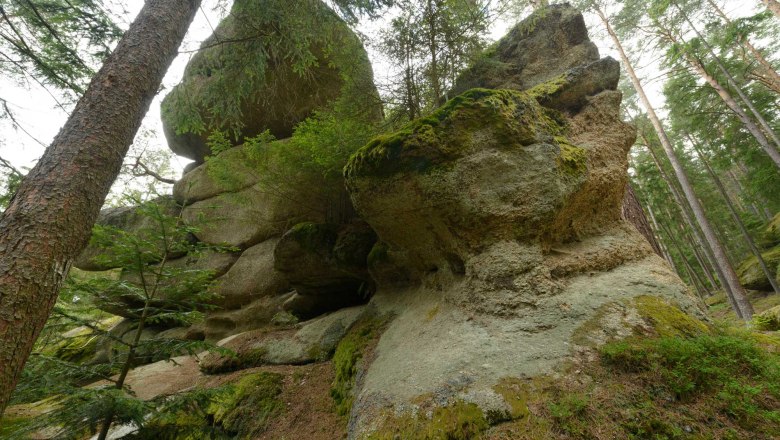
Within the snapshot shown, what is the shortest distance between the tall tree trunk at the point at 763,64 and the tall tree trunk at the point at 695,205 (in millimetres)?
3161

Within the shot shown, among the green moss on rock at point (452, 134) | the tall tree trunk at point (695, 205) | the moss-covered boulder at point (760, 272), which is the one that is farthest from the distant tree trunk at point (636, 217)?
the moss-covered boulder at point (760, 272)

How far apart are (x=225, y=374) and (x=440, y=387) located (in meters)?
4.99

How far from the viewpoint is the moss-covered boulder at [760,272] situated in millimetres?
15812

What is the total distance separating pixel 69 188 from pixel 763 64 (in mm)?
20360

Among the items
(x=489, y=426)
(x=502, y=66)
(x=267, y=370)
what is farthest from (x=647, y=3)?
(x=267, y=370)

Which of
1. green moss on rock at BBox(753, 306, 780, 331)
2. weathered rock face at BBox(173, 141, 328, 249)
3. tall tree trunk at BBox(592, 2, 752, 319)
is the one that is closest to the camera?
weathered rock face at BBox(173, 141, 328, 249)

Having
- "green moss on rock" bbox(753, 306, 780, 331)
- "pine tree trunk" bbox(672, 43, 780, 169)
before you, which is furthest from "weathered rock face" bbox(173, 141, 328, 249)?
"pine tree trunk" bbox(672, 43, 780, 169)

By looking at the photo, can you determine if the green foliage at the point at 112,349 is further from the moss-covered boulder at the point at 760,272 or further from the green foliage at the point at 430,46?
the moss-covered boulder at the point at 760,272

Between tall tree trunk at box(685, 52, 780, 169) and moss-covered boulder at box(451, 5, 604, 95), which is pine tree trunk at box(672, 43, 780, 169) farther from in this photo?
moss-covered boulder at box(451, 5, 604, 95)

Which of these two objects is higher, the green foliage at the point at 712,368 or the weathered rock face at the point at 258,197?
the weathered rock face at the point at 258,197

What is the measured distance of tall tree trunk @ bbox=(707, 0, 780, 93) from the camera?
455 inches

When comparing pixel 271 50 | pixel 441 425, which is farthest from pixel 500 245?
pixel 271 50

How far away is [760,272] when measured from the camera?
16.3m

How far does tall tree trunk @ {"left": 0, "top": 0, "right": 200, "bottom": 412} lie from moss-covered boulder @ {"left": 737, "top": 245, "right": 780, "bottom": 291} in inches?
945
